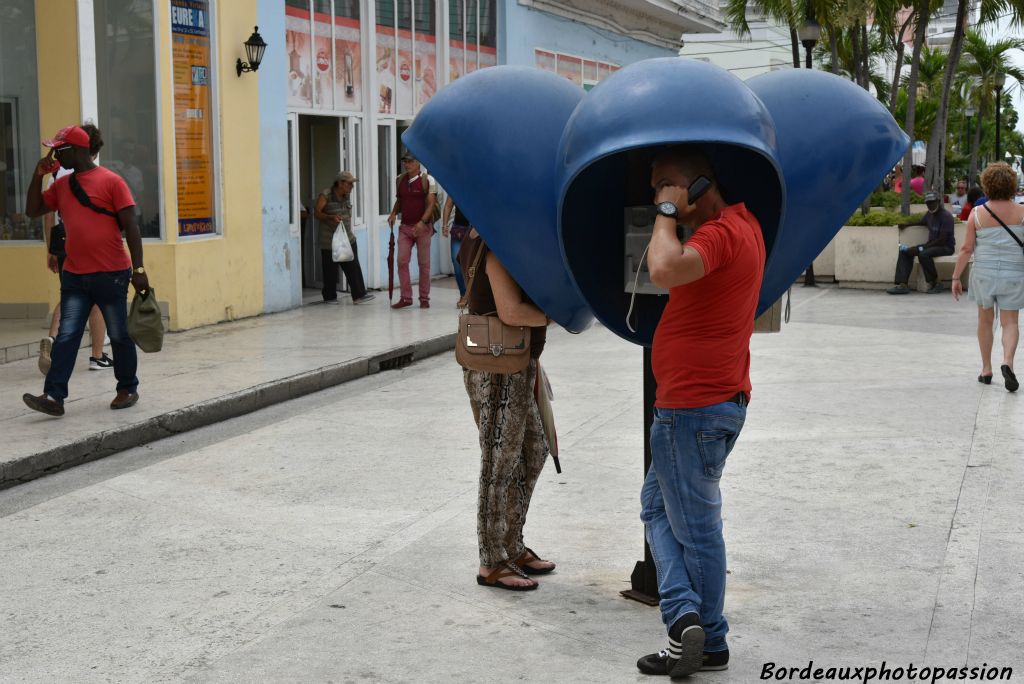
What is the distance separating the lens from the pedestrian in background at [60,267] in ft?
29.9

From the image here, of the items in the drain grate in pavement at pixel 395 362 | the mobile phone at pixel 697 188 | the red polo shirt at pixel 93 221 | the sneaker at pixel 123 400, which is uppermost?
the mobile phone at pixel 697 188

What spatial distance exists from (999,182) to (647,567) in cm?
589

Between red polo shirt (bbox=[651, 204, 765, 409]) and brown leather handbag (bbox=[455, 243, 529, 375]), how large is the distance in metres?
0.91

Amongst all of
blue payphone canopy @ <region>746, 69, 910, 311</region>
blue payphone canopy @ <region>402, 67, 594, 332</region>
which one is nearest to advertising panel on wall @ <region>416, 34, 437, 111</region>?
blue payphone canopy @ <region>402, 67, 594, 332</region>

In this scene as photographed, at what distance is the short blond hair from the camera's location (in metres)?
9.68

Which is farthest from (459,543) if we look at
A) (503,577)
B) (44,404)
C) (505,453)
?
(44,404)

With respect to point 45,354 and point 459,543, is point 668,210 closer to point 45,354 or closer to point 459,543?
point 459,543

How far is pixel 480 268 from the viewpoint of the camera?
16.7 feet

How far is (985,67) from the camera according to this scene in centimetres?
4825

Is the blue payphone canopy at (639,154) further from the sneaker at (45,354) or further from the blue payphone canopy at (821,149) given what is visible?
the sneaker at (45,354)

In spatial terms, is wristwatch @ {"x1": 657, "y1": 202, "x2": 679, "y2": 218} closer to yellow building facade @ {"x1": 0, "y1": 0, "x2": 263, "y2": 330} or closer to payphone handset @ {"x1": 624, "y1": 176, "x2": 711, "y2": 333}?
payphone handset @ {"x1": 624, "y1": 176, "x2": 711, "y2": 333}

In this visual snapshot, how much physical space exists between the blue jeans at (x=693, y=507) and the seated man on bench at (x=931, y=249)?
566 inches

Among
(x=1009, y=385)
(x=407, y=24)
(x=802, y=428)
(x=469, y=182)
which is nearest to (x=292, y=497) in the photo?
(x=469, y=182)

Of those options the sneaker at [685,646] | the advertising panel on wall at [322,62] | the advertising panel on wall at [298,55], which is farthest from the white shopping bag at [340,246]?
the sneaker at [685,646]
